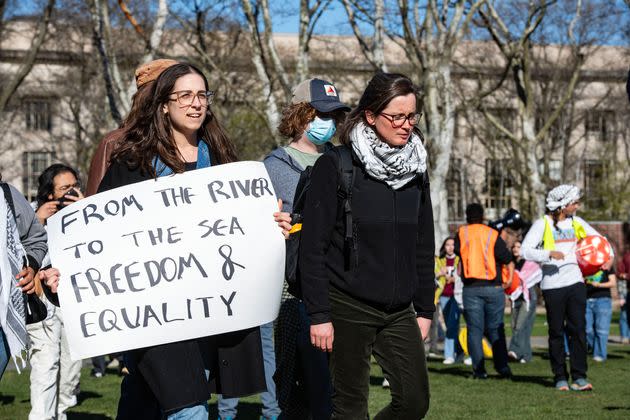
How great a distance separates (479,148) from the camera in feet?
192

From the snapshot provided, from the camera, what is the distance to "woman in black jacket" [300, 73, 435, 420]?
5.47m

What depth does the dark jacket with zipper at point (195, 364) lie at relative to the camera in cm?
482

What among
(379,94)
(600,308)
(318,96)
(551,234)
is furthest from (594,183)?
(379,94)

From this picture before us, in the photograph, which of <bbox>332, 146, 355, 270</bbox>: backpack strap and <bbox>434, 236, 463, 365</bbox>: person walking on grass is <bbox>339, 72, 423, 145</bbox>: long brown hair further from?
<bbox>434, 236, 463, 365</bbox>: person walking on grass

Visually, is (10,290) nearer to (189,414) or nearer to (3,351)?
(3,351)

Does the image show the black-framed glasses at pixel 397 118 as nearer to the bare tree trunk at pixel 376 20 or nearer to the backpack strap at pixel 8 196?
the backpack strap at pixel 8 196

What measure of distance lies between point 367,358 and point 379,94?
4.25 ft

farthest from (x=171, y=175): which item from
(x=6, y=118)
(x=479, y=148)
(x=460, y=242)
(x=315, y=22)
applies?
(x=479, y=148)

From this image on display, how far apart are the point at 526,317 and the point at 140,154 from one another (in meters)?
12.3

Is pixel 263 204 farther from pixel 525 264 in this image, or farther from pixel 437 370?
pixel 525 264

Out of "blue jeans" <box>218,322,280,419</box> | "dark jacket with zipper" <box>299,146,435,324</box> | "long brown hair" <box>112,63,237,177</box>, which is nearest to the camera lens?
"long brown hair" <box>112,63,237,177</box>

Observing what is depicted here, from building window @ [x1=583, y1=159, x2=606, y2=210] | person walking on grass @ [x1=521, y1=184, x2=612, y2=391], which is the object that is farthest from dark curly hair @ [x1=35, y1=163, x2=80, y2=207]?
building window @ [x1=583, y1=159, x2=606, y2=210]

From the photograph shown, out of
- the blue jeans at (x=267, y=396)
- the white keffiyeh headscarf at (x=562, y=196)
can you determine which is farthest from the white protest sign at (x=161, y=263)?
the white keffiyeh headscarf at (x=562, y=196)

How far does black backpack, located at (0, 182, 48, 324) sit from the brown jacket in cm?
40
